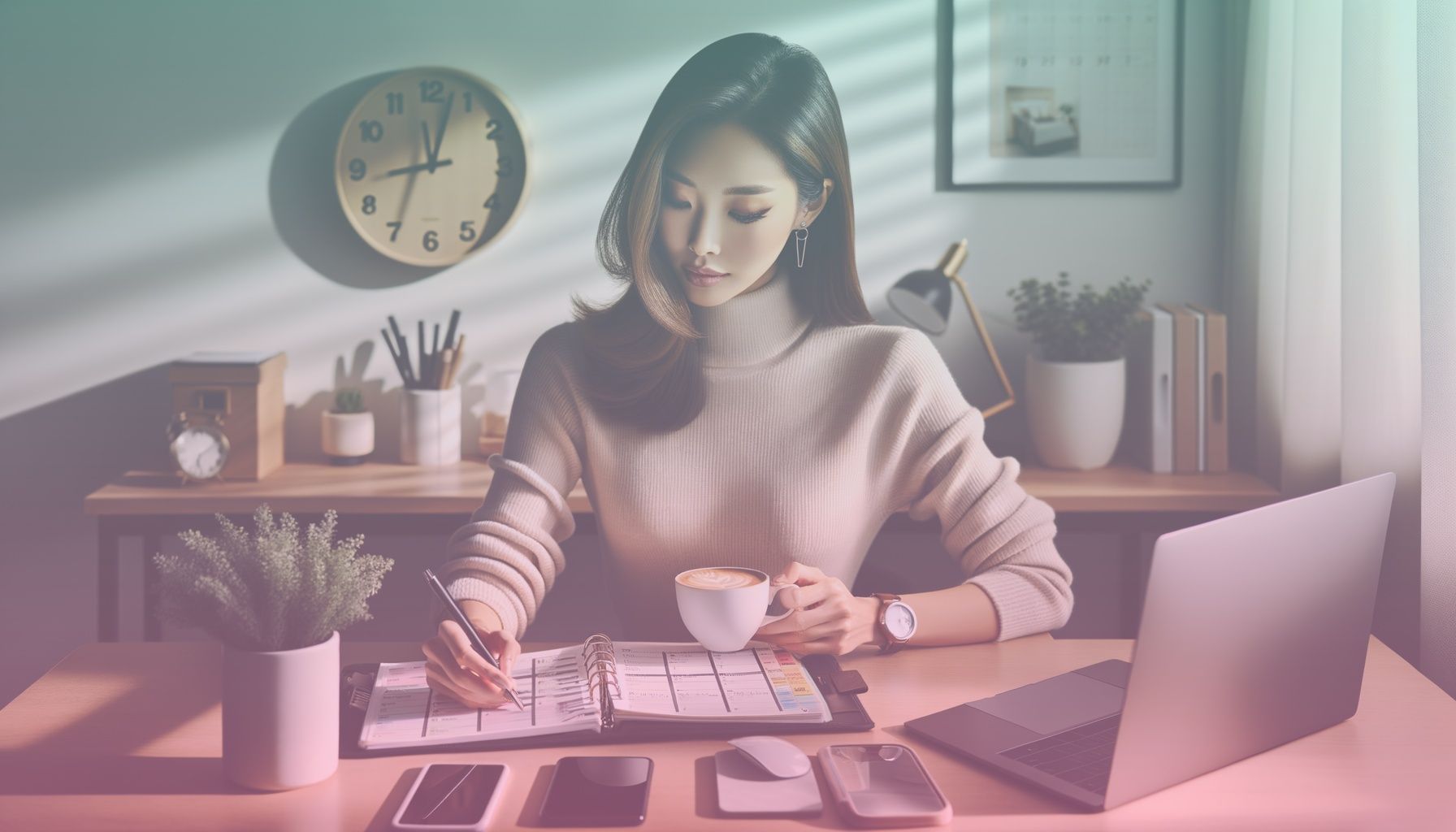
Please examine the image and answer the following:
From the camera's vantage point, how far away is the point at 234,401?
2.26m

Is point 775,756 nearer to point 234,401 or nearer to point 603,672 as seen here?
point 603,672

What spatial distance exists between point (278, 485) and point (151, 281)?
22.0 inches

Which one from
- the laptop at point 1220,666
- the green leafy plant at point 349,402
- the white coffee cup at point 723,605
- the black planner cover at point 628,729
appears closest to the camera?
the laptop at point 1220,666

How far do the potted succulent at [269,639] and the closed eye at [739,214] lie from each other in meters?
0.81

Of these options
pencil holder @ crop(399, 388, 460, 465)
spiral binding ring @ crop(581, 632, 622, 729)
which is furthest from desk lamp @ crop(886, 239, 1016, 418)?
spiral binding ring @ crop(581, 632, 622, 729)

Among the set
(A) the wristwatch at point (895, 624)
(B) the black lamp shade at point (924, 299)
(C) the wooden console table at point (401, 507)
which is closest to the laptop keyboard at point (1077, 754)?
(A) the wristwatch at point (895, 624)

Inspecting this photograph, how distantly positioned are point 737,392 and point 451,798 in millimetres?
827

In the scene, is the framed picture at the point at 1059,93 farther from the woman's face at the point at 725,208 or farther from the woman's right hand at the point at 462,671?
the woman's right hand at the point at 462,671

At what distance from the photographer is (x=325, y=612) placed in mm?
916

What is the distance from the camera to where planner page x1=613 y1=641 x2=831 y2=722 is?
1044 mm

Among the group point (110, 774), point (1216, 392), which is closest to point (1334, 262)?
point (1216, 392)

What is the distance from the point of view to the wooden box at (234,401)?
2256 mm

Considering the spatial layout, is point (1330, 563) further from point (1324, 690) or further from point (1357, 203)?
point (1357, 203)

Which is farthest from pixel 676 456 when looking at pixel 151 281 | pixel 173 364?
pixel 151 281
